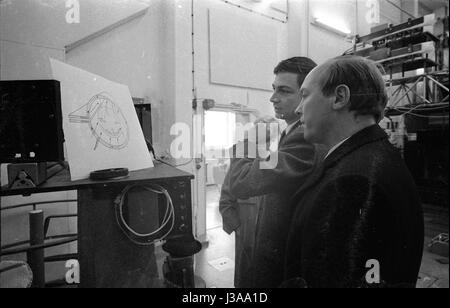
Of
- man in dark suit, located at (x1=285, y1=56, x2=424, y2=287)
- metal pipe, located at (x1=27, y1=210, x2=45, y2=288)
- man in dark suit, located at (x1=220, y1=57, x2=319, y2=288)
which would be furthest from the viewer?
metal pipe, located at (x1=27, y1=210, x2=45, y2=288)

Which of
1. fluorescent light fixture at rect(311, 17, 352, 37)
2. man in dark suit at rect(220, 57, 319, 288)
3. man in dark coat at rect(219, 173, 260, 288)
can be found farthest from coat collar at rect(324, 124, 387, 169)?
fluorescent light fixture at rect(311, 17, 352, 37)

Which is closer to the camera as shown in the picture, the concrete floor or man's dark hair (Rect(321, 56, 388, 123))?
man's dark hair (Rect(321, 56, 388, 123))

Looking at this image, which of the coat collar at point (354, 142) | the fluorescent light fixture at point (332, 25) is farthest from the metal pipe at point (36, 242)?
the fluorescent light fixture at point (332, 25)

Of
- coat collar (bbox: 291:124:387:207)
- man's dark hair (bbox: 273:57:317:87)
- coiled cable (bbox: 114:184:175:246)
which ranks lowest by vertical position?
coiled cable (bbox: 114:184:175:246)

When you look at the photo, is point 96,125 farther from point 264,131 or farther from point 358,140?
point 358,140

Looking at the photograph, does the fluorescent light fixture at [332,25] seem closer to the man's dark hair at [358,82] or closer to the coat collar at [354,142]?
the man's dark hair at [358,82]

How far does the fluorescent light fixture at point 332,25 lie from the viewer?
0.76m

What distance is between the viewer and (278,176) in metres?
0.57

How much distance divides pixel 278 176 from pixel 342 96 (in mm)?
233

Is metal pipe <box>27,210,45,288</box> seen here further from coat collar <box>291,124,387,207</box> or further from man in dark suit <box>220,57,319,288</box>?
coat collar <box>291,124,387,207</box>

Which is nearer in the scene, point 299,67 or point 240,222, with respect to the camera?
point 299,67

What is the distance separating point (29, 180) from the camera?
45 centimetres

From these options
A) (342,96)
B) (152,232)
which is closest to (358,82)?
(342,96)

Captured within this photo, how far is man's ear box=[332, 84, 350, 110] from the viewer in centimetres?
47
